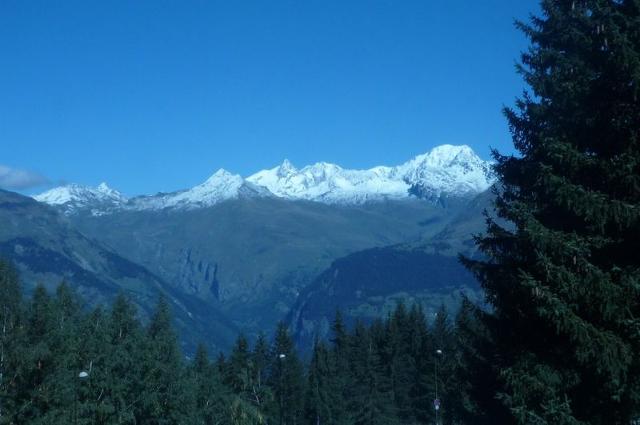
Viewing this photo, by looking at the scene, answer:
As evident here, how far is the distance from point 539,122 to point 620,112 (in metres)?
6.38

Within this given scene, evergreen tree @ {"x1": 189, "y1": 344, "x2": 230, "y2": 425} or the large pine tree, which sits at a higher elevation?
the large pine tree

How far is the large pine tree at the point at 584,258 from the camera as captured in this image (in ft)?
46.9

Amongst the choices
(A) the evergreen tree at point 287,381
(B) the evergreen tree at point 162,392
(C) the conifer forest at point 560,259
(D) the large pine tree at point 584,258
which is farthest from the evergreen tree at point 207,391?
(D) the large pine tree at point 584,258

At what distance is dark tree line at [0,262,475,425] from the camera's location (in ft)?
133

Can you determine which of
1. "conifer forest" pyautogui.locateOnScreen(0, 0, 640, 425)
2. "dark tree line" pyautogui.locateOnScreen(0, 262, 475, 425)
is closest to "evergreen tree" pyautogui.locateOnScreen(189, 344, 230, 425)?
"dark tree line" pyautogui.locateOnScreen(0, 262, 475, 425)

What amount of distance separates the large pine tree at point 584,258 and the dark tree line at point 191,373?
545 cm

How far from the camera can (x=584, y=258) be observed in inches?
583

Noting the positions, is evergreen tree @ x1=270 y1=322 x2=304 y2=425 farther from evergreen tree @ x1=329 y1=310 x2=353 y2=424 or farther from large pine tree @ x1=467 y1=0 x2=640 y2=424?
large pine tree @ x1=467 y1=0 x2=640 y2=424

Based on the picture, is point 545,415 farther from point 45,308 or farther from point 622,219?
point 45,308

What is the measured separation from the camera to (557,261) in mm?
15086

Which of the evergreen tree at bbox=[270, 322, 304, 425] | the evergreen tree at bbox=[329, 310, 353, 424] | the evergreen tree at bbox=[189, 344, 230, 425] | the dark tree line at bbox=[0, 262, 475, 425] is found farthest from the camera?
the evergreen tree at bbox=[270, 322, 304, 425]

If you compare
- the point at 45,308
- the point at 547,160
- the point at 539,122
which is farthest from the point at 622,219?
the point at 45,308

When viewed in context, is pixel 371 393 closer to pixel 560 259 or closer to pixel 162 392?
pixel 162 392

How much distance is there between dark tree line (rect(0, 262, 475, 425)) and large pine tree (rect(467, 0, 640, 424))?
545 centimetres
